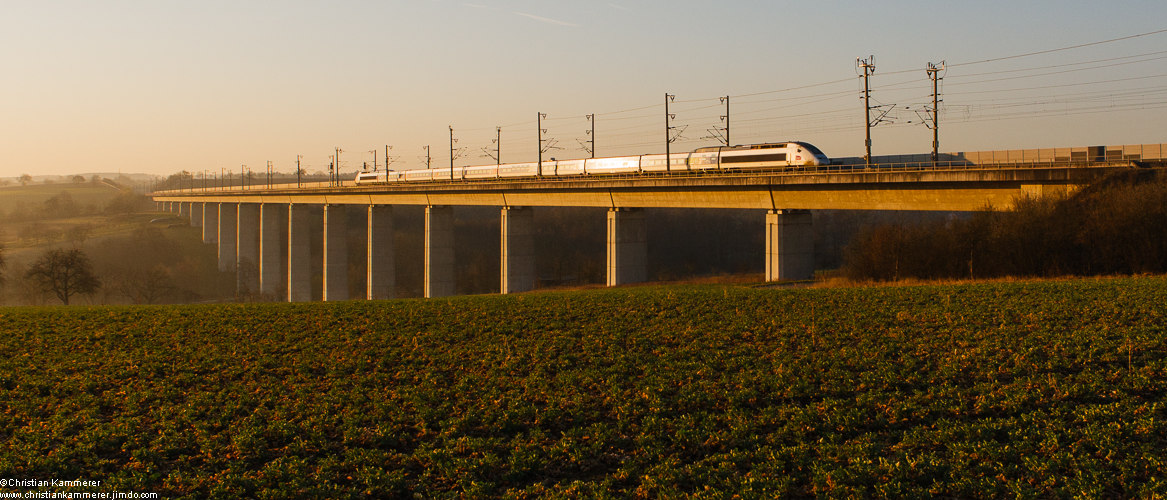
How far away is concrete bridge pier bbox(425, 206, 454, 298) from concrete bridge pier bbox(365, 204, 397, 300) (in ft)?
22.7

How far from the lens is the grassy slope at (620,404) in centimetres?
1051

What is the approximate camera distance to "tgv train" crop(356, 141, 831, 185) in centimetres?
4584

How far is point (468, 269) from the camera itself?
346ft

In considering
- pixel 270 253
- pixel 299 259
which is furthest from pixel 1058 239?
pixel 270 253

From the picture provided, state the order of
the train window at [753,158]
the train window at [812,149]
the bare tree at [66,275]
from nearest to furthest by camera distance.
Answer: the train window at [812,149], the train window at [753,158], the bare tree at [66,275]

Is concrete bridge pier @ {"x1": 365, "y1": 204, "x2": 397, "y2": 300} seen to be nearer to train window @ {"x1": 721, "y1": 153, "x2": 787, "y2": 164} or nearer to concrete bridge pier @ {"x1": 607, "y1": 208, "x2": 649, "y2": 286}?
concrete bridge pier @ {"x1": 607, "y1": 208, "x2": 649, "y2": 286}

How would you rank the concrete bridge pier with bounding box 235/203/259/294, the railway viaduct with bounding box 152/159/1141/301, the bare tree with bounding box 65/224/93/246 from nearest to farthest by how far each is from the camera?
the railway viaduct with bounding box 152/159/1141/301 < the concrete bridge pier with bounding box 235/203/259/294 < the bare tree with bounding box 65/224/93/246

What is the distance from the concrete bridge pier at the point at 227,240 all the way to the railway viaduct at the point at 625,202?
851 cm

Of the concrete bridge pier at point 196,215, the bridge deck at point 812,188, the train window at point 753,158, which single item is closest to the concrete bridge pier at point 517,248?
the bridge deck at point 812,188

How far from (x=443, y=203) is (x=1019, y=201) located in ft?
167

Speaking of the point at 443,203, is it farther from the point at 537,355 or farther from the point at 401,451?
the point at 401,451

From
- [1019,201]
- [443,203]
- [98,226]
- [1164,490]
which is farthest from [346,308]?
[98,226]

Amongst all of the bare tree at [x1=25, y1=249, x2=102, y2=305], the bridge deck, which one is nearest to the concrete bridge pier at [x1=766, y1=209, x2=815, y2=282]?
the bridge deck

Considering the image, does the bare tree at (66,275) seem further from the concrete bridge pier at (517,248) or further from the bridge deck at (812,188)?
the concrete bridge pier at (517,248)
